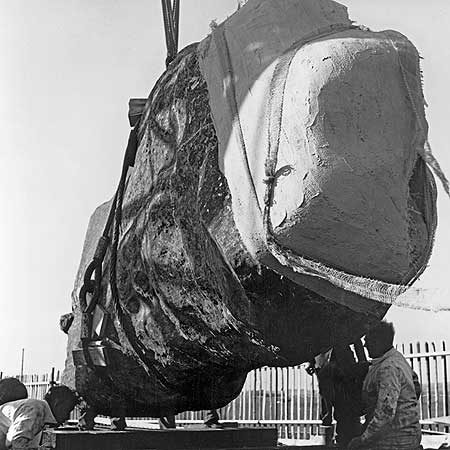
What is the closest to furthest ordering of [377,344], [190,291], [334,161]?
[334,161] → [190,291] → [377,344]

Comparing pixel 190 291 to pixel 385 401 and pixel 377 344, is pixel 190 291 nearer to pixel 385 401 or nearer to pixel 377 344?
pixel 377 344

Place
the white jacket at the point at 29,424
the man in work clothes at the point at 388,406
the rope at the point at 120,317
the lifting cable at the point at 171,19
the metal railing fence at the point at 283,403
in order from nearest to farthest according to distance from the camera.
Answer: the rope at the point at 120,317 < the lifting cable at the point at 171,19 < the man in work clothes at the point at 388,406 < the white jacket at the point at 29,424 < the metal railing fence at the point at 283,403

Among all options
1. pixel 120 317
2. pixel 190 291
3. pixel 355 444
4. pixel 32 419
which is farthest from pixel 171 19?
pixel 32 419

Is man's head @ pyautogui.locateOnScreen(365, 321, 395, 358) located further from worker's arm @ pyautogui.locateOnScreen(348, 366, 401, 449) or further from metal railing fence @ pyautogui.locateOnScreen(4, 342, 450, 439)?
metal railing fence @ pyautogui.locateOnScreen(4, 342, 450, 439)

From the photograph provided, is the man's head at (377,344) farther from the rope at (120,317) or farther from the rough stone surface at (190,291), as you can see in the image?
the rope at (120,317)

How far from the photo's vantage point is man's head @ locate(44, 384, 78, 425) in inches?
108

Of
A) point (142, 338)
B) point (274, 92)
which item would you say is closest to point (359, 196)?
point (274, 92)

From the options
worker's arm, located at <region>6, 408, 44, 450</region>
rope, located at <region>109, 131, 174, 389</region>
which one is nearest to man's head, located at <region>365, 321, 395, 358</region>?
rope, located at <region>109, 131, 174, 389</region>

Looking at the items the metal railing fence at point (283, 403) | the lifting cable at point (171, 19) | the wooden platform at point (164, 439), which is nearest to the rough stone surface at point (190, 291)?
the wooden platform at point (164, 439)

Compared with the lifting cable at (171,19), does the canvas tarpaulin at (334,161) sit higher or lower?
lower

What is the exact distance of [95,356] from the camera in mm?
2250

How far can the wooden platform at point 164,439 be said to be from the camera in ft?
8.06

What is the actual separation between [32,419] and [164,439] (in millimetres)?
1093

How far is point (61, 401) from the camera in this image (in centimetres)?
291
